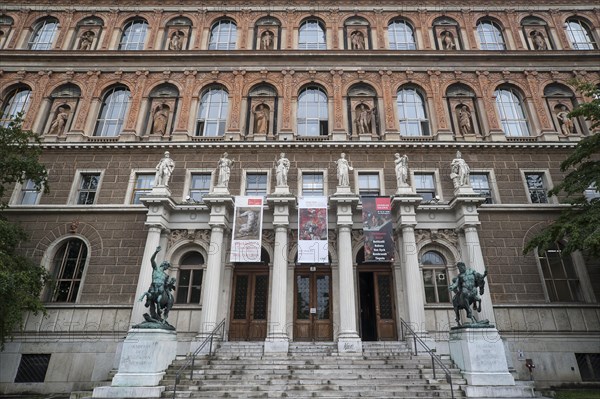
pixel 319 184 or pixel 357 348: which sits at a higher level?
pixel 319 184

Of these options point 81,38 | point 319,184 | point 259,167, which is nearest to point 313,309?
point 319,184

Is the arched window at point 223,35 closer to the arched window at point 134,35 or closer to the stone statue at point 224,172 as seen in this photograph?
the arched window at point 134,35

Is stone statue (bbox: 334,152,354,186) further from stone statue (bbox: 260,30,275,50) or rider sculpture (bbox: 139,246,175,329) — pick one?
stone statue (bbox: 260,30,275,50)

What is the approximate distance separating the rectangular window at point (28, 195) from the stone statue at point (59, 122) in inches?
134

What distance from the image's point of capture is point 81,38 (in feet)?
81.5

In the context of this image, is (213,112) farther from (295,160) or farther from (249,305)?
(249,305)

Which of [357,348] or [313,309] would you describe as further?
[313,309]

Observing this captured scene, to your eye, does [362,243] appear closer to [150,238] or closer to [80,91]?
[150,238]

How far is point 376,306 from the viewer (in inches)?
696

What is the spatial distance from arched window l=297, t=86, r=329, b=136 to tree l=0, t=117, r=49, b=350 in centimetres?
1312

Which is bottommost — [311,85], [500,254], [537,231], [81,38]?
[500,254]

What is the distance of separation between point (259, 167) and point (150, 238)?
21.3 ft

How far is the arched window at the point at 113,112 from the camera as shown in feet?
72.1

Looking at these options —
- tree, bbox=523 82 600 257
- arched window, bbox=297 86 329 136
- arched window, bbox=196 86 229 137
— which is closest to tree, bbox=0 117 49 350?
arched window, bbox=196 86 229 137
